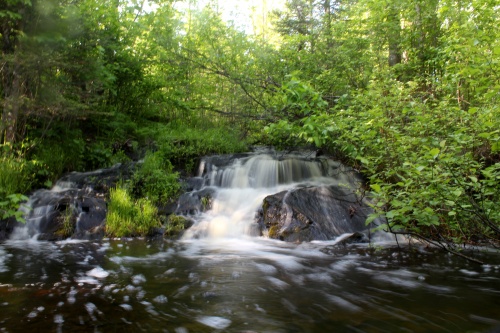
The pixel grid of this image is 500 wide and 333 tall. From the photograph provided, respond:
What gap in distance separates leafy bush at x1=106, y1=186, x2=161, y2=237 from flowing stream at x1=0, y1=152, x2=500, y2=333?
1.39 feet

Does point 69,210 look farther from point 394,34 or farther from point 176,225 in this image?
point 394,34

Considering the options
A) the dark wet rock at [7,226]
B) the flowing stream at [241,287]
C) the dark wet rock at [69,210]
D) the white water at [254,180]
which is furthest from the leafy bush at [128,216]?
the dark wet rock at [7,226]

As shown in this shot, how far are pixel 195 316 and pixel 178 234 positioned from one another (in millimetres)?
4548

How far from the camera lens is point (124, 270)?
4.46 metres

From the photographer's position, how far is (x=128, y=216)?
7488 millimetres

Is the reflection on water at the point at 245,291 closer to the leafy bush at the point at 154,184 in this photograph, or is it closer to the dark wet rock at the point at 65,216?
the dark wet rock at the point at 65,216

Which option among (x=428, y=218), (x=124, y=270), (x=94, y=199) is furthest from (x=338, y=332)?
(x=94, y=199)

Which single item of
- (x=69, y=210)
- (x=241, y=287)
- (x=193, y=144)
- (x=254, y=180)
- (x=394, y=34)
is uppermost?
(x=394, y=34)

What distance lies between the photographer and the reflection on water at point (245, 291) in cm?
280

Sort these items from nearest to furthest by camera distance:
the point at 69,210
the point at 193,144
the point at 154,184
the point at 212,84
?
the point at 69,210
the point at 154,184
the point at 193,144
the point at 212,84

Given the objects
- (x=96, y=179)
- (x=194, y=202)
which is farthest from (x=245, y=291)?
(x=96, y=179)

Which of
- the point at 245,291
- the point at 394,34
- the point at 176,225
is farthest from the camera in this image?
the point at 394,34

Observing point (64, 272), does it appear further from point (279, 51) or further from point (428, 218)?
point (279, 51)

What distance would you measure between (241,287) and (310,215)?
3.76 m
